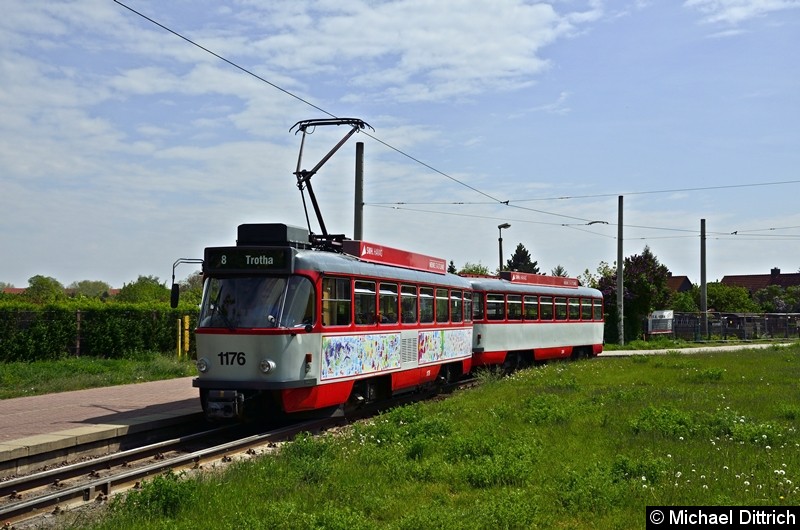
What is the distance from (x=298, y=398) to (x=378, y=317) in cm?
310

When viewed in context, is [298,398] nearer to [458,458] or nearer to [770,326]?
[458,458]

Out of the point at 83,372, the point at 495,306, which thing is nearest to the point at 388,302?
the point at 495,306

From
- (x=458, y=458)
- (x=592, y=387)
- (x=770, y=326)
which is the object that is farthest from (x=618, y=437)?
(x=770, y=326)

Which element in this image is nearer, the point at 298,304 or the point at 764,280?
the point at 298,304

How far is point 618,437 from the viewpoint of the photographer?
1112cm

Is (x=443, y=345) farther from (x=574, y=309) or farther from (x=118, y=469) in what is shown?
(x=574, y=309)

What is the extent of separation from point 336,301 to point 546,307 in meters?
15.3

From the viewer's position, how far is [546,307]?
28.3m

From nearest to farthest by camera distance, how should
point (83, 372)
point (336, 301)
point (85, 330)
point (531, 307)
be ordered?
point (336, 301)
point (83, 372)
point (85, 330)
point (531, 307)

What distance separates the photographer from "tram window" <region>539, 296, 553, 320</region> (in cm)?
2791

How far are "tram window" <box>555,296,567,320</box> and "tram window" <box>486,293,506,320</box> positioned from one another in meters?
4.60

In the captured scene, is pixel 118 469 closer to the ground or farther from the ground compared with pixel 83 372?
closer to the ground

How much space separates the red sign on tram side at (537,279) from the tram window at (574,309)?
631mm

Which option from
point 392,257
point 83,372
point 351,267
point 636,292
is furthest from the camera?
point 636,292
